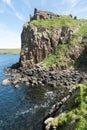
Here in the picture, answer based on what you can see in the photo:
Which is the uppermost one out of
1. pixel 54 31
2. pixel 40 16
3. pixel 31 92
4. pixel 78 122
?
pixel 40 16

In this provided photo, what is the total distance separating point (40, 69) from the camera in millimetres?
112438

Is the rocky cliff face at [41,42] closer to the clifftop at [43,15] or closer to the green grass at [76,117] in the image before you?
the clifftop at [43,15]

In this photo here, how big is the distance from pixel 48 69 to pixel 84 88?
7013 centimetres

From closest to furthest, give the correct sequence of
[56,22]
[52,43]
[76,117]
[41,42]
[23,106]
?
[76,117]
[23,106]
[41,42]
[52,43]
[56,22]

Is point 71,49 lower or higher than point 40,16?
lower

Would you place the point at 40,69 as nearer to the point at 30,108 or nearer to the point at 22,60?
the point at 22,60

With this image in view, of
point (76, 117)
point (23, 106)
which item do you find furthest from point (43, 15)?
point (76, 117)

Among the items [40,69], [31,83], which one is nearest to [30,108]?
[31,83]

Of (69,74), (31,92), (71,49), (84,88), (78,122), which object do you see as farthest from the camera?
(71,49)

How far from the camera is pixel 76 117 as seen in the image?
35.0 metres

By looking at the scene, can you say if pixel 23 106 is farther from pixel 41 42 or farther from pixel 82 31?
pixel 82 31

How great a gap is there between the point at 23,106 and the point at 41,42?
64997 mm

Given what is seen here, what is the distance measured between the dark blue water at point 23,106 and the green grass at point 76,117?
11442mm

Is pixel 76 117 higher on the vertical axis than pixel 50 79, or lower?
higher
